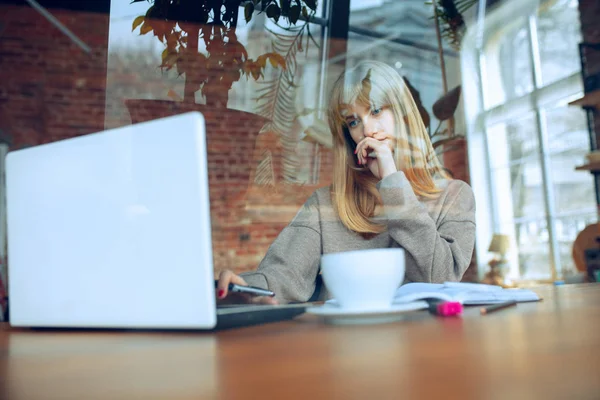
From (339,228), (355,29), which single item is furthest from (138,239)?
(355,29)

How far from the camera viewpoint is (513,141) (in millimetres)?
4586

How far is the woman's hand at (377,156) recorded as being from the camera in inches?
61.6

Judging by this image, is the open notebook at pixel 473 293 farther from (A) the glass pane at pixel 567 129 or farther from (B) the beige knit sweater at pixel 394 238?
(A) the glass pane at pixel 567 129

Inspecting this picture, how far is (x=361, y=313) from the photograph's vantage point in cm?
56

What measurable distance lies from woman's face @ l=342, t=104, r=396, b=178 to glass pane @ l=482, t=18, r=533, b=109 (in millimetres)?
3010

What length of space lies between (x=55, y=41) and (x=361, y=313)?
14.2 ft

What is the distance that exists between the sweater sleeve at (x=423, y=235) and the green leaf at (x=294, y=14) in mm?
2761

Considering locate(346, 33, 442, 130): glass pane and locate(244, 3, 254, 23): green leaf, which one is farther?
locate(346, 33, 442, 130): glass pane

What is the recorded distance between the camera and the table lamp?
14.9 feet

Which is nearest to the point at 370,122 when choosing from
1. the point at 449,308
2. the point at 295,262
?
the point at 295,262

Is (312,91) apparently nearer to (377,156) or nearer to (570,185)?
(570,185)

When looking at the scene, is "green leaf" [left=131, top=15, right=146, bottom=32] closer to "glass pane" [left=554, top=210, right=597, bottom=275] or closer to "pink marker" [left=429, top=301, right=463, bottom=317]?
"glass pane" [left=554, top=210, right=597, bottom=275]

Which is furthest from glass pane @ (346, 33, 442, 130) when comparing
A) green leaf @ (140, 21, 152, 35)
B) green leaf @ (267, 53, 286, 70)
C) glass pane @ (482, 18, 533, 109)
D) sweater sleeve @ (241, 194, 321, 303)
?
sweater sleeve @ (241, 194, 321, 303)

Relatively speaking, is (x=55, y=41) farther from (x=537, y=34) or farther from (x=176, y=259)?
(x=176, y=259)
